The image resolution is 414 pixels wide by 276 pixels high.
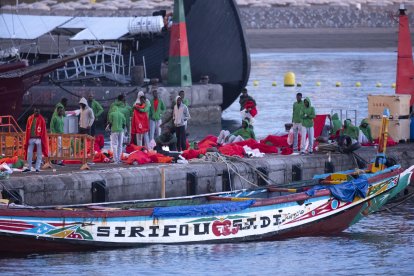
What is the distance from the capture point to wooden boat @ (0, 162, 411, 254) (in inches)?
1156

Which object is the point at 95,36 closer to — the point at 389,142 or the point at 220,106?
the point at 220,106

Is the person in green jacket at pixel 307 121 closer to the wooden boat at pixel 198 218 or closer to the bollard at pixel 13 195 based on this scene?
the wooden boat at pixel 198 218

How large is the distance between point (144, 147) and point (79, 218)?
7203 millimetres

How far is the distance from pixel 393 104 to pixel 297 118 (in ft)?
13.5

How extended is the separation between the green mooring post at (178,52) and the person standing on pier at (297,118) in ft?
42.8

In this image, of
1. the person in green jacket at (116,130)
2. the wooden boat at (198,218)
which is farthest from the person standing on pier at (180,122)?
the wooden boat at (198,218)

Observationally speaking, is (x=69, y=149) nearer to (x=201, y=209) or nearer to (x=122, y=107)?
(x=122, y=107)

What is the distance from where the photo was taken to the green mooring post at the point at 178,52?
167ft

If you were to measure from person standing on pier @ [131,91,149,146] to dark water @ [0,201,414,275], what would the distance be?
5960 mm

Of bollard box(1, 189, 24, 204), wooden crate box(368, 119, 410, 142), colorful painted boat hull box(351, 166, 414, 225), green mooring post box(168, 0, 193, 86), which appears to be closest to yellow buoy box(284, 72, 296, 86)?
green mooring post box(168, 0, 193, 86)

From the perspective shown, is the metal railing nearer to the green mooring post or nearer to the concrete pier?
the concrete pier

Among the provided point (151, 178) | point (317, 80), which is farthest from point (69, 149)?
point (317, 80)

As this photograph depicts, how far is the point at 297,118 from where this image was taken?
124ft

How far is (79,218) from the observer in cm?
2958
